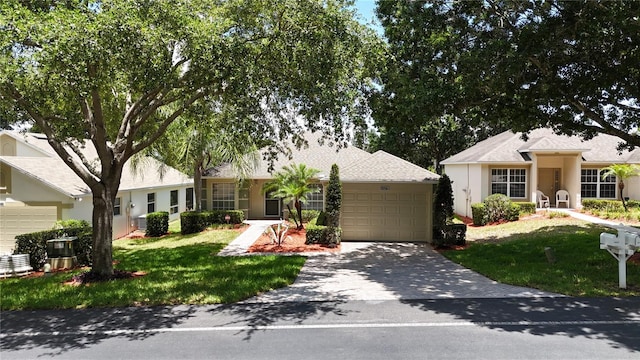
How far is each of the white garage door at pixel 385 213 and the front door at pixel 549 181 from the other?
11.1 m

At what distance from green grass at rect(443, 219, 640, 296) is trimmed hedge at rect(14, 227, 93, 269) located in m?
12.0

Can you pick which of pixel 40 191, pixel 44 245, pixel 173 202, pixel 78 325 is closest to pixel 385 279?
pixel 78 325

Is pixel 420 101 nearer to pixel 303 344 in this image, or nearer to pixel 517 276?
pixel 517 276

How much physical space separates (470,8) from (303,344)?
937cm

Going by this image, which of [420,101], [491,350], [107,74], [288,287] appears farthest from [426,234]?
[107,74]

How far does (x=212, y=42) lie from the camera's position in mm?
8578

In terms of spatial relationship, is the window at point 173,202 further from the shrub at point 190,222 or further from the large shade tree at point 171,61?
the large shade tree at point 171,61

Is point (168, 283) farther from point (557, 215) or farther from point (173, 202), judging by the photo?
point (173, 202)

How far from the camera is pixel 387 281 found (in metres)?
10.4

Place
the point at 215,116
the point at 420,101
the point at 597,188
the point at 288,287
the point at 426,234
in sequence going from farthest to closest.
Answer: the point at 597,188, the point at 426,234, the point at 215,116, the point at 420,101, the point at 288,287

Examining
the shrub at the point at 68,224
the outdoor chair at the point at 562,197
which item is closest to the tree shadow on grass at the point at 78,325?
the shrub at the point at 68,224

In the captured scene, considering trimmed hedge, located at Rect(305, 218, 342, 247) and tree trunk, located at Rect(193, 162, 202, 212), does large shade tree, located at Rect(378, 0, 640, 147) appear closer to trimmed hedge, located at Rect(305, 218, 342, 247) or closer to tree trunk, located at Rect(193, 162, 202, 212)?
trimmed hedge, located at Rect(305, 218, 342, 247)

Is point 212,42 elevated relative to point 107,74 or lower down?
elevated

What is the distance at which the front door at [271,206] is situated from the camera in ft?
82.6
